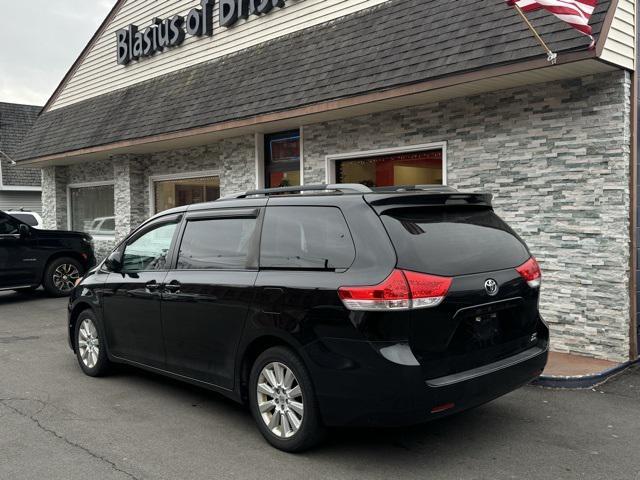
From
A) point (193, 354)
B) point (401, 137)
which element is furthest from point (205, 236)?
point (401, 137)

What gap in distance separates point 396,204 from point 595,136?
12.0ft

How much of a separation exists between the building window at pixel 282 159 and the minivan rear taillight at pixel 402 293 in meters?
6.82

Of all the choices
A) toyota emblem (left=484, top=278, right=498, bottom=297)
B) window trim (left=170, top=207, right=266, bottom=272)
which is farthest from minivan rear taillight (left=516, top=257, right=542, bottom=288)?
window trim (left=170, top=207, right=266, bottom=272)

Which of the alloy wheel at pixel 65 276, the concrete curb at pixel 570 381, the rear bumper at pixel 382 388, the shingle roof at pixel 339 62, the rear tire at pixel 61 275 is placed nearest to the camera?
the rear bumper at pixel 382 388

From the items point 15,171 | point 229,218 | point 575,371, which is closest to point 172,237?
point 229,218

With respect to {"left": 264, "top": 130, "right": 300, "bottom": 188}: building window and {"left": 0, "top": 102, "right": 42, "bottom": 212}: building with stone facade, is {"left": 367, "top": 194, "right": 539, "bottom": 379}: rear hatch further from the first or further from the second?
{"left": 0, "top": 102, "right": 42, "bottom": 212}: building with stone facade

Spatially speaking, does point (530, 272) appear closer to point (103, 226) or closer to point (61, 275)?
point (61, 275)

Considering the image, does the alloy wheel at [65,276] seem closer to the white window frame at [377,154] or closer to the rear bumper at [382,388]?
the white window frame at [377,154]

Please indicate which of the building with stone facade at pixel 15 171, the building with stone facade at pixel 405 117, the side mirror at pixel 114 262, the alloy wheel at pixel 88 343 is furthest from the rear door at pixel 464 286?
the building with stone facade at pixel 15 171

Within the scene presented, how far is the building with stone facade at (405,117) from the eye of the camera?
6.38 meters

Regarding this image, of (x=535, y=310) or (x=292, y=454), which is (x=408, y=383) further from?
(x=535, y=310)

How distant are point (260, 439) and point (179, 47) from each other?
10314 mm

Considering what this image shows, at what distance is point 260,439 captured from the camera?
4.38m

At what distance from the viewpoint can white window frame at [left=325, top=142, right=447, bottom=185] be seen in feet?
26.0
